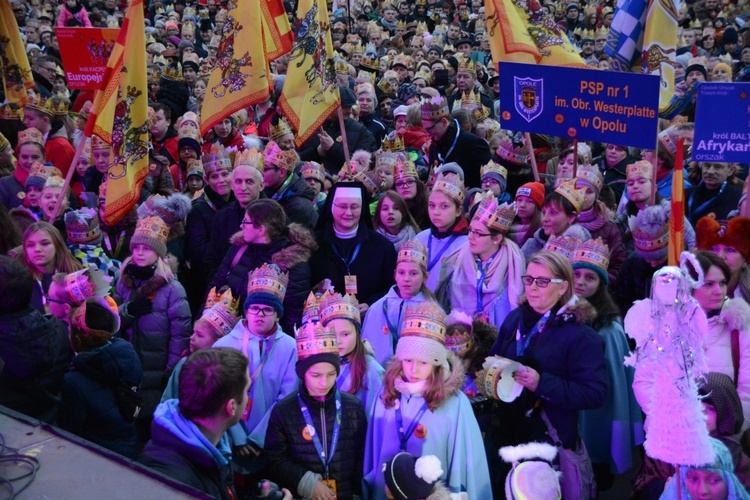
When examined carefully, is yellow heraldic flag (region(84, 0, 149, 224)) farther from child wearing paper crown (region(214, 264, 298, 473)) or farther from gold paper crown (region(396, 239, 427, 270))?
gold paper crown (region(396, 239, 427, 270))

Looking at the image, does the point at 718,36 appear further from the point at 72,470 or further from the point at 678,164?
the point at 72,470

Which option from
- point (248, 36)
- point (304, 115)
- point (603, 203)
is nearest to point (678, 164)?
point (603, 203)

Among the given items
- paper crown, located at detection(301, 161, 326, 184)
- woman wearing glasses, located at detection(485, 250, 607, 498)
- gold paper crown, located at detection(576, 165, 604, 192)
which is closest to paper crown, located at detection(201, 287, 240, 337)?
woman wearing glasses, located at detection(485, 250, 607, 498)

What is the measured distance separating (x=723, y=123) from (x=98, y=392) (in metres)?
4.41

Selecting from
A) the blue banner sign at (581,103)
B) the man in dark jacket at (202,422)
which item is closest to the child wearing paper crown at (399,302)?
the blue banner sign at (581,103)

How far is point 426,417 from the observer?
456cm

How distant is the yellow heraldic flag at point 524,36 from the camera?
26.0 ft

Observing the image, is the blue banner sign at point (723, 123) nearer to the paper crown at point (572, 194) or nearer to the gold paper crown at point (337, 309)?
the paper crown at point (572, 194)

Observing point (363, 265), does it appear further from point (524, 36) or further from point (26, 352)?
point (524, 36)

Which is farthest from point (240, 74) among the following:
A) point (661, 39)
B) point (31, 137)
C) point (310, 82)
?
point (661, 39)

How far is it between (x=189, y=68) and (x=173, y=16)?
6528 mm

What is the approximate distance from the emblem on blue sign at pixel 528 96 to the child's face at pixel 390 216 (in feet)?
4.26

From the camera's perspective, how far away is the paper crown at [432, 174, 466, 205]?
21.1 ft

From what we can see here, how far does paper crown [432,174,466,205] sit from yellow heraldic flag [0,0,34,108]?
5695 millimetres
